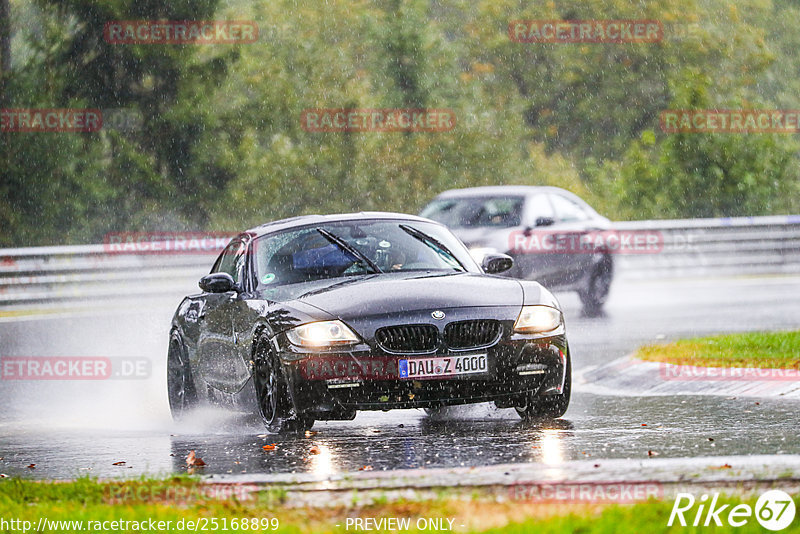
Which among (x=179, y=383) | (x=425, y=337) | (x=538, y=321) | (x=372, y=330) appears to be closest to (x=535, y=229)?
(x=179, y=383)

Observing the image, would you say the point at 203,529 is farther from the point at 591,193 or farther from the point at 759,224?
the point at 591,193

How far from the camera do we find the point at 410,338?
31.6ft

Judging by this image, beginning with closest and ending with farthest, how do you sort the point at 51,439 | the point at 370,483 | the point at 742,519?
1. the point at 742,519
2. the point at 370,483
3. the point at 51,439

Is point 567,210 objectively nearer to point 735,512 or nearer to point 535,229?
point 535,229

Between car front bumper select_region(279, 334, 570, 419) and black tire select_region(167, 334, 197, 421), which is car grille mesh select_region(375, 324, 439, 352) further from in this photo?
black tire select_region(167, 334, 197, 421)

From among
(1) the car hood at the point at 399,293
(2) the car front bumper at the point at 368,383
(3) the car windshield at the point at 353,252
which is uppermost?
(3) the car windshield at the point at 353,252

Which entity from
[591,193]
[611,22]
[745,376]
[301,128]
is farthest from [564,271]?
[611,22]

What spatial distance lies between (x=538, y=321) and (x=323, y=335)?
139 centimetres

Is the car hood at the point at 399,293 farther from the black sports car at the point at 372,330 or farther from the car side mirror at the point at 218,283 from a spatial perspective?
the car side mirror at the point at 218,283

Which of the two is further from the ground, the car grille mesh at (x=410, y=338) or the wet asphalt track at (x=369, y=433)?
the car grille mesh at (x=410, y=338)

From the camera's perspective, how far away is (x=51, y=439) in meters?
11.1

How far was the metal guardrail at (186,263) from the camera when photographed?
25562mm

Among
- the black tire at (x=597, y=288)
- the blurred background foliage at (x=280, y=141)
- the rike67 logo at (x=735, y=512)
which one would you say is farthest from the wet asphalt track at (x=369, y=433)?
the blurred background foliage at (x=280, y=141)

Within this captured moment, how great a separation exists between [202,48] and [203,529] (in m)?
34.6
